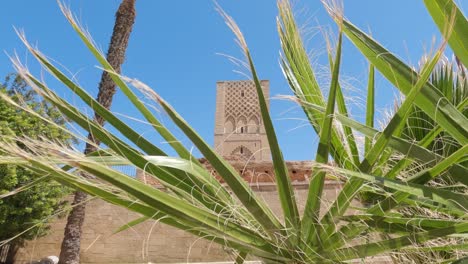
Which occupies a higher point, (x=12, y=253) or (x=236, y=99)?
(x=236, y=99)

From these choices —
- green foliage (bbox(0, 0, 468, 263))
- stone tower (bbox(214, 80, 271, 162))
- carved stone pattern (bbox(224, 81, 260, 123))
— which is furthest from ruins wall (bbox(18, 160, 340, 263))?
carved stone pattern (bbox(224, 81, 260, 123))

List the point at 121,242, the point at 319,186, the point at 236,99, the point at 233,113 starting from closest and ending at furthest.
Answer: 1. the point at 319,186
2. the point at 121,242
3. the point at 233,113
4. the point at 236,99

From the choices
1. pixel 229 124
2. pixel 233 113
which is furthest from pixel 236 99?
pixel 229 124

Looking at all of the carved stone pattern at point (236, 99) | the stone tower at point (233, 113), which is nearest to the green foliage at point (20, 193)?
the stone tower at point (233, 113)

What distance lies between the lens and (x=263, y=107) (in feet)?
3.59

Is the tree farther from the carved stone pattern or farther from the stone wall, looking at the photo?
the carved stone pattern

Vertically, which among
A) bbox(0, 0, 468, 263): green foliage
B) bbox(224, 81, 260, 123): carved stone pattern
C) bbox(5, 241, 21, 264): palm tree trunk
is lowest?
bbox(5, 241, 21, 264): palm tree trunk

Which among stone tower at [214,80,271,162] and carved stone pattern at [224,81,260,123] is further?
carved stone pattern at [224,81,260,123]

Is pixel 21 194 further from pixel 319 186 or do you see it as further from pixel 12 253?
pixel 319 186

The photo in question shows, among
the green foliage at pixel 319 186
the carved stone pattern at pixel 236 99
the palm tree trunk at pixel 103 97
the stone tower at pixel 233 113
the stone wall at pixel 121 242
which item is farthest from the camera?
the carved stone pattern at pixel 236 99

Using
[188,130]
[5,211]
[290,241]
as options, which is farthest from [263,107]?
[5,211]

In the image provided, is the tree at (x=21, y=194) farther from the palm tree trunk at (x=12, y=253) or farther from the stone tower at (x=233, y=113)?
the stone tower at (x=233, y=113)

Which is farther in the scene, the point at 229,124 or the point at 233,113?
the point at 233,113

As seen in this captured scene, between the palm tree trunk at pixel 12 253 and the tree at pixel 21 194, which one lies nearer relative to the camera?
the tree at pixel 21 194
